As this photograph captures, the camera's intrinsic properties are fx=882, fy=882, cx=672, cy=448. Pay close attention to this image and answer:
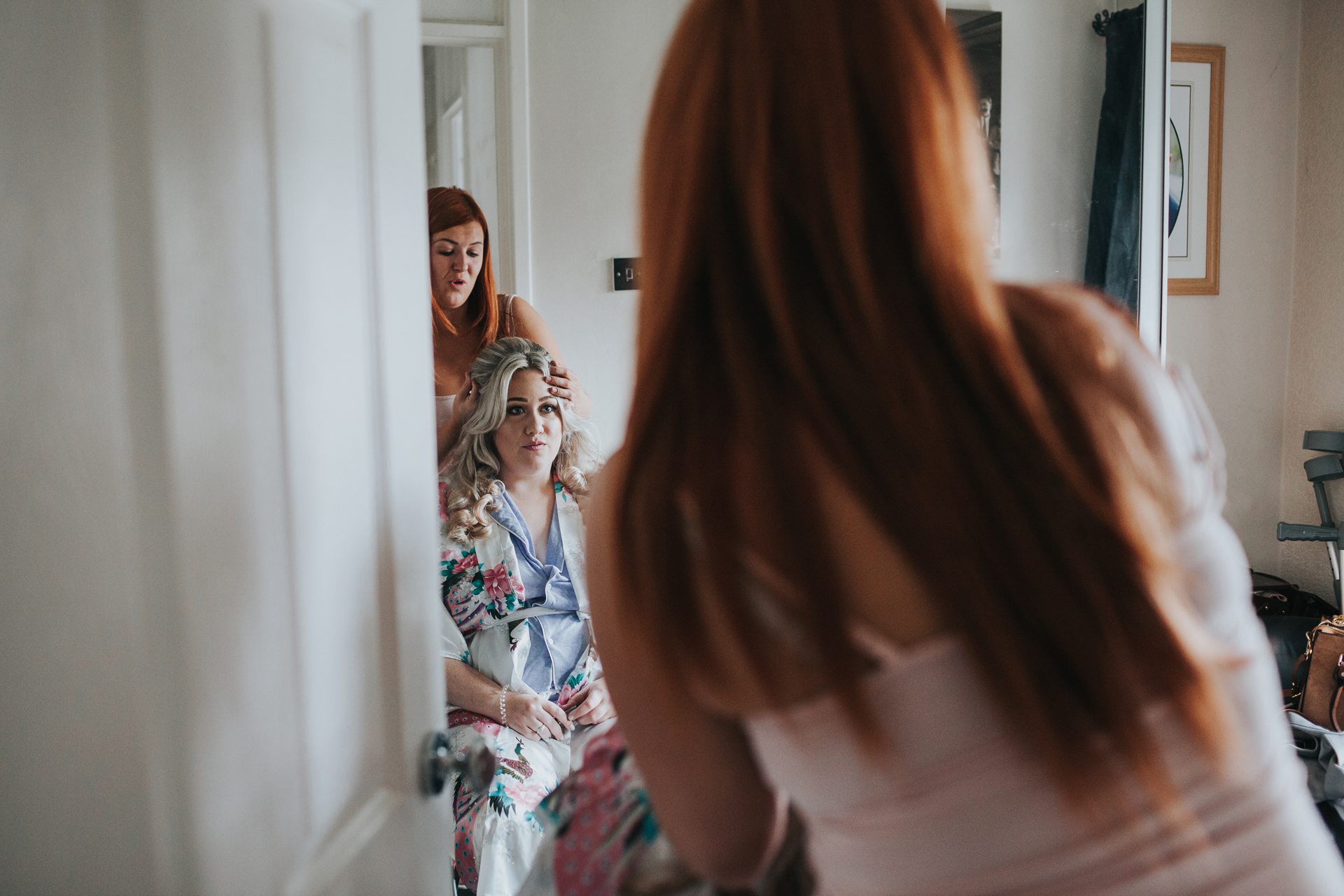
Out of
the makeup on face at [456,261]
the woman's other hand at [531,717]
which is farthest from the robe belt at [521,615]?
the makeup on face at [456,261]

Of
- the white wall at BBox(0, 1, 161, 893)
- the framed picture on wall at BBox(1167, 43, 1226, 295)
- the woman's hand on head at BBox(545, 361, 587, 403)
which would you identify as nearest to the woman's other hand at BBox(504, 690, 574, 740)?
the woman's hand on head at BBox(545, 361, 587, 403)

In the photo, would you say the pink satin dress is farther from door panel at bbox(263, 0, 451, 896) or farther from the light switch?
the light switch

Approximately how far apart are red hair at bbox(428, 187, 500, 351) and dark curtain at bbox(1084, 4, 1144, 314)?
1643mm

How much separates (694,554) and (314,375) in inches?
14.4

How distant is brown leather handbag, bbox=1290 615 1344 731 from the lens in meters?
2.06

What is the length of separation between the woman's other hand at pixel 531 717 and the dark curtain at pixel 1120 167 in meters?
1.86

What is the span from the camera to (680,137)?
1.73 feet

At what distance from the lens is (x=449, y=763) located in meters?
0.84

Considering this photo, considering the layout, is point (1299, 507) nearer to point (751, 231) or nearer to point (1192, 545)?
point (1192, 545)

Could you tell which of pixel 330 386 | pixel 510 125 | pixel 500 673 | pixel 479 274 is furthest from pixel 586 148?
pixel 330 386

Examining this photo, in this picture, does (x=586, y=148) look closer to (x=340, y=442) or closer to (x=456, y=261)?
(x=456, y=261)

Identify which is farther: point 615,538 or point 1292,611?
point 1292,611

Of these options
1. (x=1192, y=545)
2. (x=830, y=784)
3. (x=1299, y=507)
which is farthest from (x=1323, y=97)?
(x=830, y=784)

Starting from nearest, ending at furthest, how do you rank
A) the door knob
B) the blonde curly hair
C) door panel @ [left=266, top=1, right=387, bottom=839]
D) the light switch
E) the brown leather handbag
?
door panel @ [left=266, top=1, right=387, bottom=839], the door knob, the blonde curly hair, the brown leather handbag, the light switch
